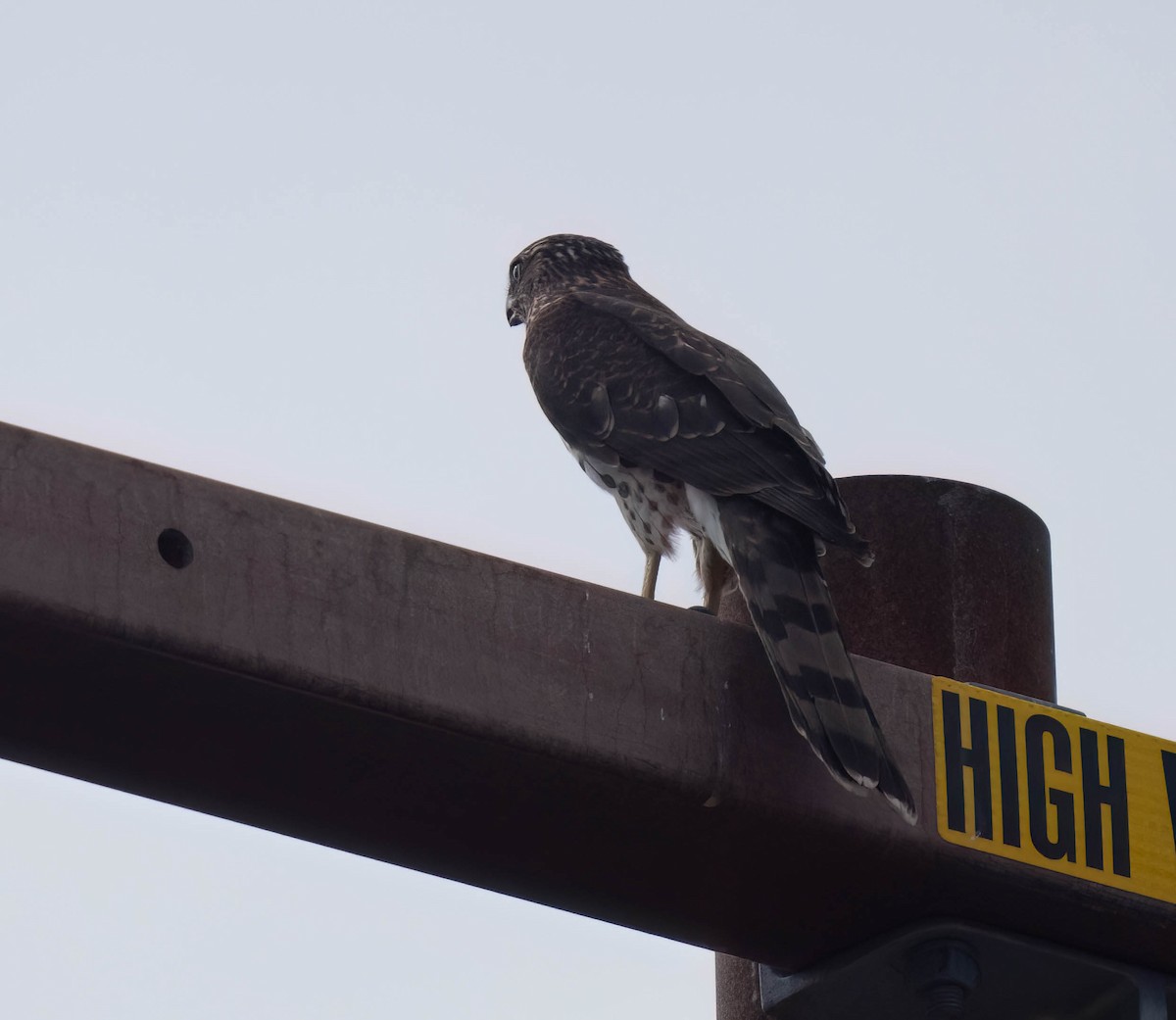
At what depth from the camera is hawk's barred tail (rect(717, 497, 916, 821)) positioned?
349 centimetres

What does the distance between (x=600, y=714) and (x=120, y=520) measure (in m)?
0.81

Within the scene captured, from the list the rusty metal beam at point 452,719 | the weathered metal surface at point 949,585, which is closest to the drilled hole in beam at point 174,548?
the rusty metal beam at point 452,719

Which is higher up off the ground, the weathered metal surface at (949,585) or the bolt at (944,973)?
the weathered metal surface at (949,585)

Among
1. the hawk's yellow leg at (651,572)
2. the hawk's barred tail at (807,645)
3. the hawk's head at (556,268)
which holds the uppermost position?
the hawk's head at (556,268)

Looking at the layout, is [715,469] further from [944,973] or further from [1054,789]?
[944,973]

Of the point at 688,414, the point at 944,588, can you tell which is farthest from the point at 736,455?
the point at 944,588

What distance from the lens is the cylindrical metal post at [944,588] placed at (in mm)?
4375

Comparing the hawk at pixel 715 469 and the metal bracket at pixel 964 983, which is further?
the metal bracket at pixel 964 983

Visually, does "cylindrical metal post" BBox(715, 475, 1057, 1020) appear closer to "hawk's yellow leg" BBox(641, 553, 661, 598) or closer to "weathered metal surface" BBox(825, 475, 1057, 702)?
"weathered metal surface" BBox(825, 475, 1057, 702)

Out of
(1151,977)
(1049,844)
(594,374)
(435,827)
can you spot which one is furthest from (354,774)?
(594,374)

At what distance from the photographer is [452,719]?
3.19 meters

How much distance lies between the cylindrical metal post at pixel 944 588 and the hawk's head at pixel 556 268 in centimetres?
211

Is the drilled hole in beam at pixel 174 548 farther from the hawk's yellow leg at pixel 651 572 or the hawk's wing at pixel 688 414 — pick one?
the hawk's yellow leg at pixel 651 572

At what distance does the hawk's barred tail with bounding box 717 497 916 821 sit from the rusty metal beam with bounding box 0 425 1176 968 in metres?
0.06
